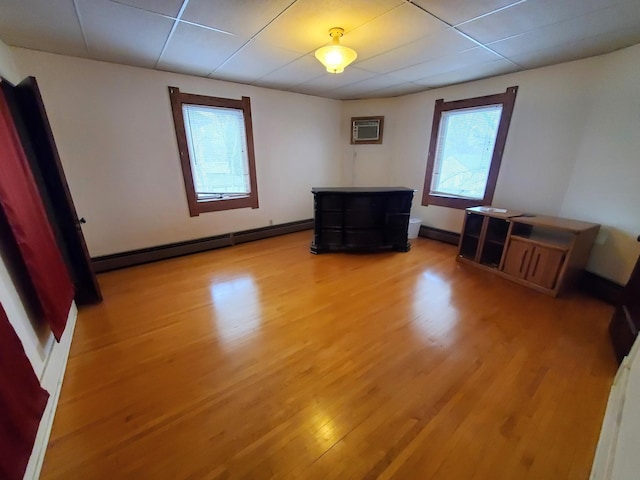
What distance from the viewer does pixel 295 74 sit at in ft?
10.8

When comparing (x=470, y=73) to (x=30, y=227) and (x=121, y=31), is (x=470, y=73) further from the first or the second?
(x=30, y=227)

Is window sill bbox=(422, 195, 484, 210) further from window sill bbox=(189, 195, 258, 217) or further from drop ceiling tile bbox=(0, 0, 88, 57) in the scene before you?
drop ceiling tile bbox=(0, 0, 88, 57)

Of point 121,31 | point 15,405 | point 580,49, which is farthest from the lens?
point 580,49

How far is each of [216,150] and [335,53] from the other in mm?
2357

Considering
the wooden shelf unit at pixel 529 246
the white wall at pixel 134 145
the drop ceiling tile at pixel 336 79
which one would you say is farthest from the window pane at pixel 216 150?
the wooden shelf unit at pixel 529 246

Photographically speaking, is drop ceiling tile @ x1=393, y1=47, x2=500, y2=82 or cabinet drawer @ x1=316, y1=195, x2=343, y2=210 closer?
drop ceiling tile @ x1=393, y1=47, x2=500, y2=82

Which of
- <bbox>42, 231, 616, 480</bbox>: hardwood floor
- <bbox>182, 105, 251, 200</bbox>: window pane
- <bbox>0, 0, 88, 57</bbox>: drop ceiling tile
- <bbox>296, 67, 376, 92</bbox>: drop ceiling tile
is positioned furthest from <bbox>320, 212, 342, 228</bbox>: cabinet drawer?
<bbox>0, 0, 88, 57</bbox>: drop ceiling tile

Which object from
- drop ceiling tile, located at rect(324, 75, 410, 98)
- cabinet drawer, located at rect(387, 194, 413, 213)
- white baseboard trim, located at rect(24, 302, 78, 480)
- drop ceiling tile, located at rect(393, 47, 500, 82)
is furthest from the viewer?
cabinet drawer, located at rect(387, 194, 413, 213)

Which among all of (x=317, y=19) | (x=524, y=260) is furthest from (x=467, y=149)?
(x=317, y=19)

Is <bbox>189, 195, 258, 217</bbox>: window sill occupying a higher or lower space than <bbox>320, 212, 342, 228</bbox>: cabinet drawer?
higher

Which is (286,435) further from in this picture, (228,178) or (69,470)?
(228,178)

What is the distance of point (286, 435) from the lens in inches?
52.1

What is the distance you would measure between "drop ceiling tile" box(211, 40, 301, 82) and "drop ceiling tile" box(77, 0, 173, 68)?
70 centimetres

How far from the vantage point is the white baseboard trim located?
3.79 feet
